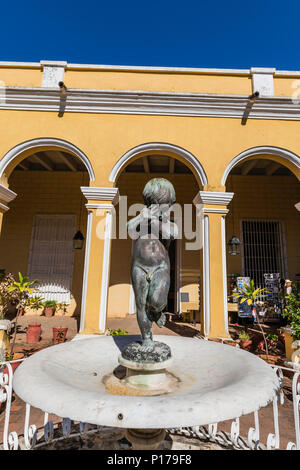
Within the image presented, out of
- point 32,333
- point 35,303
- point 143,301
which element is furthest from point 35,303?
point 143,301

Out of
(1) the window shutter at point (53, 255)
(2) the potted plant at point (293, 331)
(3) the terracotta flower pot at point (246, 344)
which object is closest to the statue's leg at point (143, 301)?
(2) the potted plant at point (293, 331)

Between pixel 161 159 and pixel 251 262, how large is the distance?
4.60m

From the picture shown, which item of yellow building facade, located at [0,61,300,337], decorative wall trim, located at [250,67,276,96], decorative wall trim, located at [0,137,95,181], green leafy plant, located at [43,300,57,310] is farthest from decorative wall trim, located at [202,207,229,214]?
green leafy plant, located at [43,300,57,310]

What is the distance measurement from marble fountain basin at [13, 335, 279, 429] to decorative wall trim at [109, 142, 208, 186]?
13.2 feet

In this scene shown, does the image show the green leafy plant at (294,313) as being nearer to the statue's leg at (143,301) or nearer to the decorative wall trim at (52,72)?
the statue's leg at (143,301)

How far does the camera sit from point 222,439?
2166mm

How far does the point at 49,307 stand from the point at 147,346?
688cm

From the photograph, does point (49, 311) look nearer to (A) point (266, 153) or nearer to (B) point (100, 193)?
(B) point (100, 193)

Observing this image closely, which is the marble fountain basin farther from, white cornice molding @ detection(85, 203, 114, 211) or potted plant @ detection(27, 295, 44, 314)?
potted plant @ detection(27, 295, 44, 314)

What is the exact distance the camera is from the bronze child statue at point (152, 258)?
1675mm

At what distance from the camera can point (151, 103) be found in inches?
216

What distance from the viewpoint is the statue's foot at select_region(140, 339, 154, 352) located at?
1625 millimetres

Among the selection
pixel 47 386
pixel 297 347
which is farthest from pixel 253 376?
pixel 297 347

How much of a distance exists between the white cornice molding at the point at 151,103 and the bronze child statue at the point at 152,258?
4.46 m
